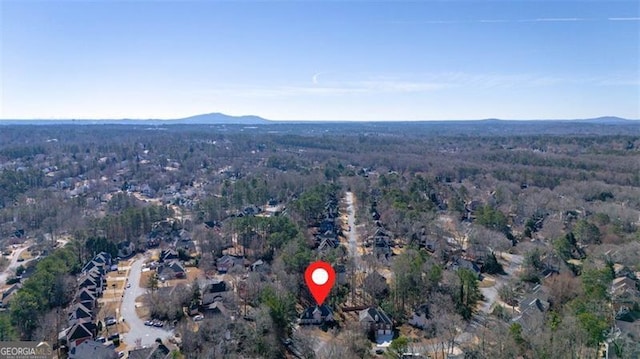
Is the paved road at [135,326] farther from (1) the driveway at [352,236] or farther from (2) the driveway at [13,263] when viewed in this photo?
(1) the driveway at [352,236]

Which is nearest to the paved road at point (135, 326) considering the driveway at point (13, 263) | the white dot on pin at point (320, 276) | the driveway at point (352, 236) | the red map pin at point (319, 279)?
the red map pin at point (319, 279)

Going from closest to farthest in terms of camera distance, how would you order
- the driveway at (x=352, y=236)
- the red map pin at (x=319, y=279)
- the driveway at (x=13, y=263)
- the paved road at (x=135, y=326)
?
the paved road at (x=135, y=326) → the red map pin at (x=319, y=279) → the driveway at (x=13, y=263) → the driveway at (x=352, y=236)

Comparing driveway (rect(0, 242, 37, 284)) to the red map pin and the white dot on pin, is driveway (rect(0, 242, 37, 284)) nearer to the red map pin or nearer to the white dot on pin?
the red map pin

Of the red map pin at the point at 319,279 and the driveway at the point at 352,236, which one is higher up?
the red map pin at the point at 319,279

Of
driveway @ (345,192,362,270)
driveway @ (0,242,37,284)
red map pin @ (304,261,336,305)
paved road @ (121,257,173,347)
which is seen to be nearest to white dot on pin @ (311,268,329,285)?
red map pin @ (304,261,336,305)

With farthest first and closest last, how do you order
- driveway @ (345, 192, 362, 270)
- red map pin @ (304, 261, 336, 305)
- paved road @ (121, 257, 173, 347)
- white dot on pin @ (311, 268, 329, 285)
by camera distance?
1. driveway @ (345, 192, 362, 270)
2. white dot on pin @ (311, 268, 329, 285)
3. red map pin @ (304, 261, 336, 305)
4. paved road @ (121, 257, 173, 347)

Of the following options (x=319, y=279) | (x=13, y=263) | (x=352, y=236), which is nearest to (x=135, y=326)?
(x=319, y=279)

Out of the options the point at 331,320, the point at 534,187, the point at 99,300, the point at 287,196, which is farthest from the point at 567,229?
the point at 99,300
